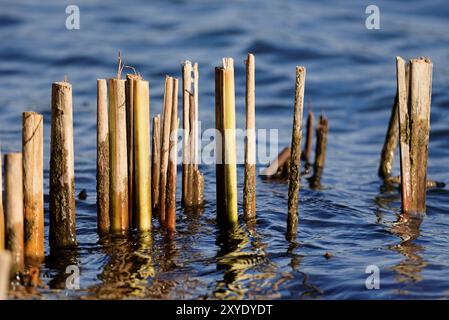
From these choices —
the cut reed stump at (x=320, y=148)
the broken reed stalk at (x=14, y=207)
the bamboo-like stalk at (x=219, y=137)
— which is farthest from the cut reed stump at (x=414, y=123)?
the broken reed stalk at (x=14, y=207)

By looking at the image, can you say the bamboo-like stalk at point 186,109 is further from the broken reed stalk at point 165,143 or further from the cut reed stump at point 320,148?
the cut reed stump at point 320,148

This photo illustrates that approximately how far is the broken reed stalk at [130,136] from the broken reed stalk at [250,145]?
134 cm

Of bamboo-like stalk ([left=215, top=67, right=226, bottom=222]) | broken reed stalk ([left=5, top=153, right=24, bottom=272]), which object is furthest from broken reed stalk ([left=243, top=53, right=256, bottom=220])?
broken reed stalk ([left=5, top=153, right=24, bottom=272])

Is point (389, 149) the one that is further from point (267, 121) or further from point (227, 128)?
point (227, 128)

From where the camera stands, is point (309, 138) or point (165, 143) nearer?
point (165, 143)

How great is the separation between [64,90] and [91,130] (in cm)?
907

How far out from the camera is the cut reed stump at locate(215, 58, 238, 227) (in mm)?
10625

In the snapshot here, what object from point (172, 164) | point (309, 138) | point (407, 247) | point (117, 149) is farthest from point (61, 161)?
point (309, 138)

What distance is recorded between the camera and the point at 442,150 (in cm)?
1833

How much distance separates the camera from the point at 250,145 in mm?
10781

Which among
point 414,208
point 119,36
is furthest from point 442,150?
point 119,36

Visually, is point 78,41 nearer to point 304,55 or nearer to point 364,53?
point 304,55

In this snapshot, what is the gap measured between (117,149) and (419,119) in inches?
161

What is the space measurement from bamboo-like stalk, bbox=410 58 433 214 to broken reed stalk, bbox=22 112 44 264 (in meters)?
4.95
